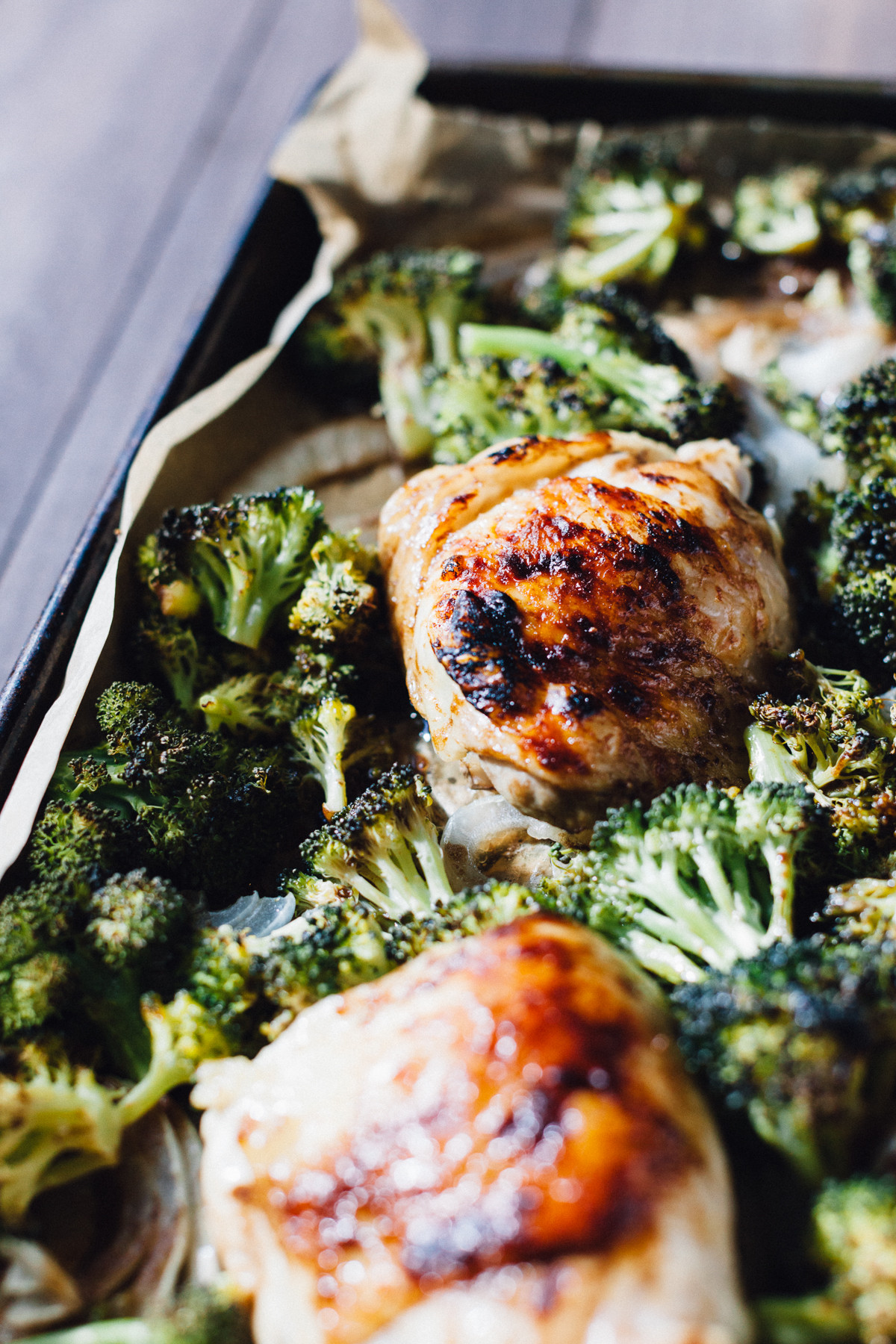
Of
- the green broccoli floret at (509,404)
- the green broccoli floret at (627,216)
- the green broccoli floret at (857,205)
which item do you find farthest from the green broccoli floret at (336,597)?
the green broccoli floret at (857,205)

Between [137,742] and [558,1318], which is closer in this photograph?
[558,1318]

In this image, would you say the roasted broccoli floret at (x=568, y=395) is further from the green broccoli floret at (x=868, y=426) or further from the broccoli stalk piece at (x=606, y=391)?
the green broccoli floret at (x=868, y=426)

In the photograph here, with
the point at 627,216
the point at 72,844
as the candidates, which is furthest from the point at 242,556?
the point at 627,216

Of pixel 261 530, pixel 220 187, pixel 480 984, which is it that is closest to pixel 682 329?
pixel 261 530

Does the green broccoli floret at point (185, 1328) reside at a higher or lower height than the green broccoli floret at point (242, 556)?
lower

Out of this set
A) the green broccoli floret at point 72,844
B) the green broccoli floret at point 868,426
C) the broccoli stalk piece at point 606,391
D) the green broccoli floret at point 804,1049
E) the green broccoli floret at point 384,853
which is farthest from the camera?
the broccoli stalk piece at point 606,391

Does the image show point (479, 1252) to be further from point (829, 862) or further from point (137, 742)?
point (137, 742)

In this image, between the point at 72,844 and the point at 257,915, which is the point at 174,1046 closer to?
the point at 257,915
